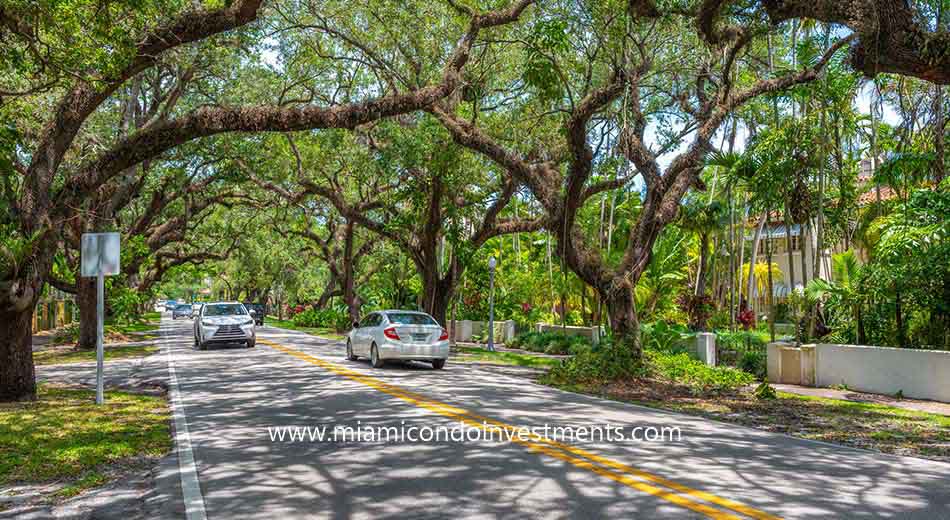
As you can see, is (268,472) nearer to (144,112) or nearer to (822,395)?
(822,395)

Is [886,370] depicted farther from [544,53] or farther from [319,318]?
[319,318]

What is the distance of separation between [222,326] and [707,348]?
53.7 ft

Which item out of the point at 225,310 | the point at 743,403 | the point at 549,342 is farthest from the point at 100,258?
the point at 549,342

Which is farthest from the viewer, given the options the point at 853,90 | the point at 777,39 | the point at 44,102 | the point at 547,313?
the point at 547,313

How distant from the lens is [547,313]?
38000 millimetres

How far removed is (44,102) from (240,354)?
9.77m

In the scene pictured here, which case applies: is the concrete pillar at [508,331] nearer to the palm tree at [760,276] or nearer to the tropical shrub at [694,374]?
the palm tree at [760,276]

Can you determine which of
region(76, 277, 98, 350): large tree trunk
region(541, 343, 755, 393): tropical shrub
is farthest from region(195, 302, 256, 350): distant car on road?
region(541, 343, 755, 393): tropical shrub

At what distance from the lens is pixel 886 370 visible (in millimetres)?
15297

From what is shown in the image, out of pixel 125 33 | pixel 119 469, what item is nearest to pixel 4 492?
pixel 119 469

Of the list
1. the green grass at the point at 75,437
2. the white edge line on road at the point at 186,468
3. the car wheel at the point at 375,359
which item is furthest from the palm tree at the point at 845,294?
the green grass at the point at 75,437

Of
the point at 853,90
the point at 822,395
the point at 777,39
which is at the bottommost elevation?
the point at 822,395

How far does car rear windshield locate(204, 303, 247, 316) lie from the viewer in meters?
27.3

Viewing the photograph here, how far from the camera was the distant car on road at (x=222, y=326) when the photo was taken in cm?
2625
